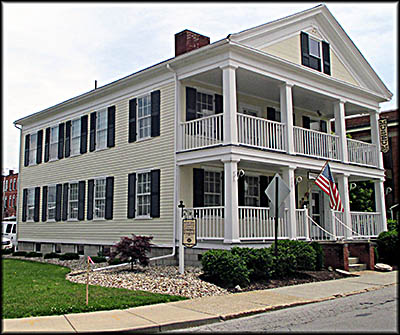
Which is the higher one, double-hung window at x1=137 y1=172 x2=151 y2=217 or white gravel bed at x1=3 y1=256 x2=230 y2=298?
double-hung window at x1=137 y1=172 x2=151 y2=217

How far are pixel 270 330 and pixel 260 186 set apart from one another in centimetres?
1155

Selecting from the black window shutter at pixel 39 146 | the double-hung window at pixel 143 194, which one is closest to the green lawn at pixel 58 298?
the double-hung window at pixel 143 194

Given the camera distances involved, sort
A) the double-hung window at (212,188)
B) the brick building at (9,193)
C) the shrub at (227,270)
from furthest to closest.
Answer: the brick building at (9,193), the double-hung window at (212,188), the shrub at (227,270)

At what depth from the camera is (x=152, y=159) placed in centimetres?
1692

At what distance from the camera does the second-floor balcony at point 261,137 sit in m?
15.0

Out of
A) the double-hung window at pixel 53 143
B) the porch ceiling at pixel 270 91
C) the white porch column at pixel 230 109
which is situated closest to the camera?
the white porch column at pixel 230 109

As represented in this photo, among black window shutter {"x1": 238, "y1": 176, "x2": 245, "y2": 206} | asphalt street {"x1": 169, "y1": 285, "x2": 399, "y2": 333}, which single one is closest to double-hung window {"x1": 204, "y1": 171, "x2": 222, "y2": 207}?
black window shutter {"x1": 238, "y1": 176, "x2": 245, "y2": 206}

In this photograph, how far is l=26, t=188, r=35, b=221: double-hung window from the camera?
23.7 metres

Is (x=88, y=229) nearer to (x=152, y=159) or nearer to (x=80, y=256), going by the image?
(x=80, y=256)

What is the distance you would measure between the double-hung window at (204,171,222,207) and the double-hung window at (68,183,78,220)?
7119mm

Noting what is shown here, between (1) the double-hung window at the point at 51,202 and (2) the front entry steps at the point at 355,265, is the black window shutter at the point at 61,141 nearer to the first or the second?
(1) the double-hung window at the point at 51,202

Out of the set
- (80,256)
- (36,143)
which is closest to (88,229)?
(80,256)

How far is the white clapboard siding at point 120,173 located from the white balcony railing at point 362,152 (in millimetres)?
8246

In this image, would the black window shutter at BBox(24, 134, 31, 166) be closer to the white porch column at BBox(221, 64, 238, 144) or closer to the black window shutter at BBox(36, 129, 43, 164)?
the black window shutter at BBox(36, 129, 43, 164)
